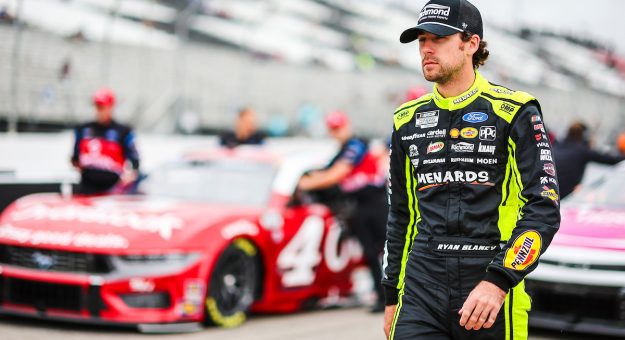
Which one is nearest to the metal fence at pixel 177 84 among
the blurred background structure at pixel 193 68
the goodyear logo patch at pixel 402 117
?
the blurred background structure at pixel 193 68

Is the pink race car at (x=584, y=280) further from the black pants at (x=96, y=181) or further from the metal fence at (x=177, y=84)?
the metal fence at (x=177, y=84)

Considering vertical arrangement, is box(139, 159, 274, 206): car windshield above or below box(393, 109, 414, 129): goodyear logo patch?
below

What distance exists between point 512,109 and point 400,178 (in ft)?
1.55

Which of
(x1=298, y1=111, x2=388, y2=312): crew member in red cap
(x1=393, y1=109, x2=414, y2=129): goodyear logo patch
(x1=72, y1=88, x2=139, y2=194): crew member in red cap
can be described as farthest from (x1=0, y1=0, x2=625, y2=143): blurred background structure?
(x1=393, y1=109, x2=414, y2=129): goodyear logo patch

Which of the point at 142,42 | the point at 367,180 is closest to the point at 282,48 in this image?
the point at 142,42

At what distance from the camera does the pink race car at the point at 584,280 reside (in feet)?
19.2

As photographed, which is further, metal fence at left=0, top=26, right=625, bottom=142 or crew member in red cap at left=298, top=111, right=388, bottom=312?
metal fence at left=0, top=26, right=625, bottom=142

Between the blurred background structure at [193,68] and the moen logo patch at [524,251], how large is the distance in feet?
28.1

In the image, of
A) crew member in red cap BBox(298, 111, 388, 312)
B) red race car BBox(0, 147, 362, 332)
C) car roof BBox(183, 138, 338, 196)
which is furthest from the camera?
crew member in red cap BBox(298, 111, 388, 312)

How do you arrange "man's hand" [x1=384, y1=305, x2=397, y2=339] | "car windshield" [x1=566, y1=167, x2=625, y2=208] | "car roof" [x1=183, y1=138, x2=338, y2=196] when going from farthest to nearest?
"car roof" [x1=183, y1=138, x2=338, y2=196] → "car windshield" [x1=566, y1=167, x2=625, y2=208] → "man's hand" [x1=384, y1=305, x2=397, y2=339]

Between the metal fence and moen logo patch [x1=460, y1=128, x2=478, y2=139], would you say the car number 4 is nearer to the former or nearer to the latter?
moen logo patch [x1=460, y1=128, x2=478, y2=139]

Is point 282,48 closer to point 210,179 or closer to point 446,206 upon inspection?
point 210,179

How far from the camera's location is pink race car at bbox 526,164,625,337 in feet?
19.2

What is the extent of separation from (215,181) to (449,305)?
496 centimetres
